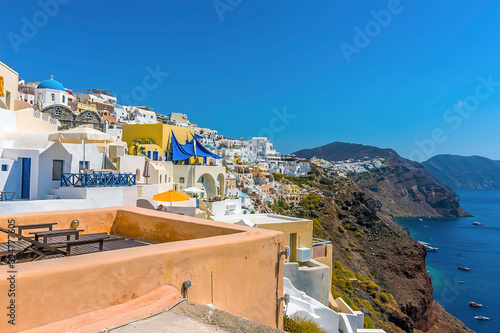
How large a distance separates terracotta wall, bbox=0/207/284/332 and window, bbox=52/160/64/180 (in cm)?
730

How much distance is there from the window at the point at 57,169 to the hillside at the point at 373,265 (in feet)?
63.5

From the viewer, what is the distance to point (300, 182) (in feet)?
279

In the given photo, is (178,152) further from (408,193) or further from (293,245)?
(408,193)

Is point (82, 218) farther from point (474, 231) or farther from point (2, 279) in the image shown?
point (474, 231)

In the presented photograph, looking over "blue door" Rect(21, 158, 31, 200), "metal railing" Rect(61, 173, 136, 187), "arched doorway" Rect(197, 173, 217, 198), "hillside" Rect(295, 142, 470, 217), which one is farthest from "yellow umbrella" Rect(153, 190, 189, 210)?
"hillside" Rect(295, 142, 470, 217)

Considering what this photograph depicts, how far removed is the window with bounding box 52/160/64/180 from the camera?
39.7 ft

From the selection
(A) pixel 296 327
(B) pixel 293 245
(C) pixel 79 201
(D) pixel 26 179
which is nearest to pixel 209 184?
(B) pixel 293 245

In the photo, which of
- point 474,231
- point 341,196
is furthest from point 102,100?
point 474,231

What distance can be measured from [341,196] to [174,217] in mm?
73608

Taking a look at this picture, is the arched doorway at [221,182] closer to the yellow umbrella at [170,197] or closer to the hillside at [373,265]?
the hillside at [373,265]

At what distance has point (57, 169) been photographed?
12.2m

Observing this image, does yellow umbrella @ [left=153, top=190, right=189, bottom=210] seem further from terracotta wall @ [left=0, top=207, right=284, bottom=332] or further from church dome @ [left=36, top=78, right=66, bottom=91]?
church dome @ [left=36, top=78, right=66, bottom=91]

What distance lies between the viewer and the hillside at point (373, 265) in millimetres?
33000

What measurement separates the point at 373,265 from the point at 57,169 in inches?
1939
